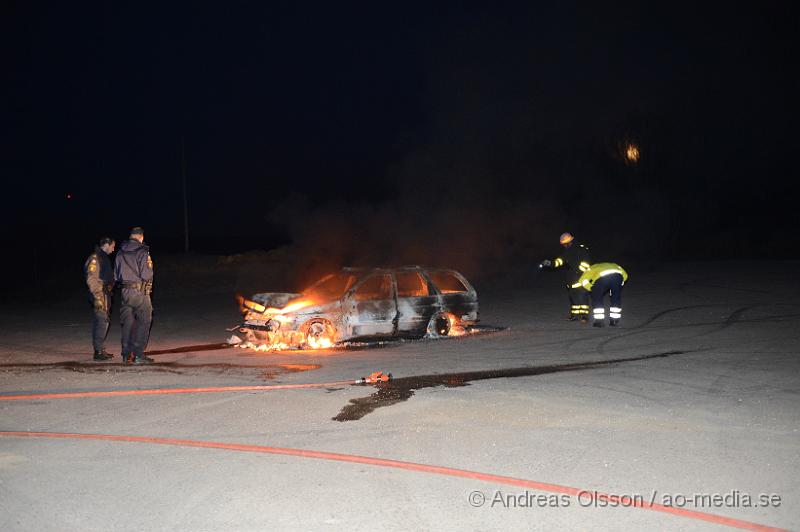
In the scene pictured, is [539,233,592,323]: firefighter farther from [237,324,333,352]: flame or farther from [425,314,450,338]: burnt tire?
[237,324,333,352]: flame

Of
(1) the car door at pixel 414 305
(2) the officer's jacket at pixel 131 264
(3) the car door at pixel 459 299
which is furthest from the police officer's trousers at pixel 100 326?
(3) the car door at pixel 459 299

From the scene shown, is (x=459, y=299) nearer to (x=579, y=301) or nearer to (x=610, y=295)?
(x=579, y=301)

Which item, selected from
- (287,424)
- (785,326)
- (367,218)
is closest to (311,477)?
(287,424)

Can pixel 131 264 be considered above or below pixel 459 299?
above

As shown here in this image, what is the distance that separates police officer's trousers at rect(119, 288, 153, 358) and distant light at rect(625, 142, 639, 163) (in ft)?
75.5

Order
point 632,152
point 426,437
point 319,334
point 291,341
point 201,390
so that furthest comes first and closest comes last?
point 632,152
point 319,334
point 291,341
point 201,390
point 426,437

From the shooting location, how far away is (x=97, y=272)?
1059 cm

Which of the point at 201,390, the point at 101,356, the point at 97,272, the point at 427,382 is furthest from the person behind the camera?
the point at 97,272

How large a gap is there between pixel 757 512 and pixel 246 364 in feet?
23.3

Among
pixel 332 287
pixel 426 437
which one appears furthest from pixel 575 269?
pixel 426 437

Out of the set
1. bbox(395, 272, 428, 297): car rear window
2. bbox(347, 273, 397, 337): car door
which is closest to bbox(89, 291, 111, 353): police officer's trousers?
bbox(347, 273, 397, 337): car door

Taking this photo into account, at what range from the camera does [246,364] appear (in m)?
9.99

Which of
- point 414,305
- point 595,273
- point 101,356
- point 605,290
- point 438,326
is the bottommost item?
point 101,356

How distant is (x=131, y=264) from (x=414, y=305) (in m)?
4.48
